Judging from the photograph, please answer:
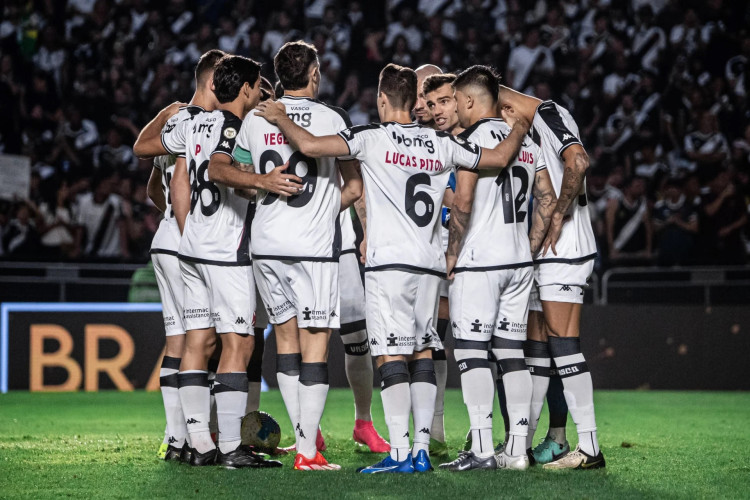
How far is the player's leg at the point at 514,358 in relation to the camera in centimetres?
553

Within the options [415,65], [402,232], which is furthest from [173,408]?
[415,65]

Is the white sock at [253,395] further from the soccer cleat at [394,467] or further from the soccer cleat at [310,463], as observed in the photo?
the soccer cleat at [394,467]

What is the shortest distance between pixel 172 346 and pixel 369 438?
148cm

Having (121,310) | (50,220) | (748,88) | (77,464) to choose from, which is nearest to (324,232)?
(77,464)

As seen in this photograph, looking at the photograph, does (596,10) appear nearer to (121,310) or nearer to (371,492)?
(121,310)

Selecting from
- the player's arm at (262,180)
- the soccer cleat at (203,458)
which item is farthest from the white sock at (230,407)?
the player's arm at (262,180)

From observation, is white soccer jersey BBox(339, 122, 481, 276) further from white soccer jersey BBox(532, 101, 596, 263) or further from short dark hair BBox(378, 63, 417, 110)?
white soccer jersey BBox(532, 101, 596, 263)

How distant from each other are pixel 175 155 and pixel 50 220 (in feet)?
23.9

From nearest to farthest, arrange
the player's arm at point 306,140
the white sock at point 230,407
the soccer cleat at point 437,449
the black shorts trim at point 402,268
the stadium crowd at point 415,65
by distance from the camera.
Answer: the player's arm at point 306,140, the black shorts trim at point 402,268, the white sock at point 230,407, the soccer cleat at point 437,449, the stadium crowd at point 415,65

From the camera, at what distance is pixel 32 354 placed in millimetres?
10961

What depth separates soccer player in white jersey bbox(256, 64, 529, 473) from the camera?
5.29m

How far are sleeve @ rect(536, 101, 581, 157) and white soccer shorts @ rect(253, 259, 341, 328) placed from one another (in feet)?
5.08

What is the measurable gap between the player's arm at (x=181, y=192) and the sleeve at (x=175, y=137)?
0.08 metres

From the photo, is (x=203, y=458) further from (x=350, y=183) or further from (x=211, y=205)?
(x=350, y=183)
